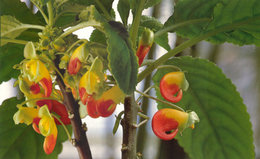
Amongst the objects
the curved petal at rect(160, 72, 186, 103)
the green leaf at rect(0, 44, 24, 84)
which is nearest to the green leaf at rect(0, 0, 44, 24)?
the green leaf at rect(0, 44, 24, 84)

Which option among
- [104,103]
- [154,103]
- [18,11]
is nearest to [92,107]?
[104,103]

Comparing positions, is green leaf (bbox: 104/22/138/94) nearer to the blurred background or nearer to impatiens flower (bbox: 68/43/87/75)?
impatiens flower (bbox: 68/43/87/75)

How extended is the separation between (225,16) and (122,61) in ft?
0.41

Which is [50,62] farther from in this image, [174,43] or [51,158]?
[174,43]

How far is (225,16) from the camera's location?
0.79 ft

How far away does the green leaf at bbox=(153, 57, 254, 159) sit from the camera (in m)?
0.25

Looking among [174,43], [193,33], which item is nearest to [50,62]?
[193,33]

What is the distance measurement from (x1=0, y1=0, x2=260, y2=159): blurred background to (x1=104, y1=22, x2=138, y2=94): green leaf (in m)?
0.18

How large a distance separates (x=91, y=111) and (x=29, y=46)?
2.2 inches

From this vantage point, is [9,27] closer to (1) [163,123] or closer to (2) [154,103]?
(1) [163,123]

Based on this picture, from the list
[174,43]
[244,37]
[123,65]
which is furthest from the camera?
[174,43]

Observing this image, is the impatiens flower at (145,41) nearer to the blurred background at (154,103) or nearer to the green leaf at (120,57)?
the green leaf at (120,57)

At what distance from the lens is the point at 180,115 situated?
0.64 ft

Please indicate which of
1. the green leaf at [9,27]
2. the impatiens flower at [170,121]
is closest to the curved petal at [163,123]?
the impatiens flower at [170,121]
